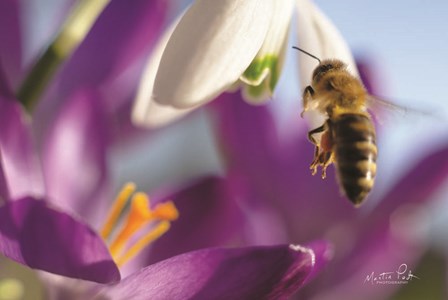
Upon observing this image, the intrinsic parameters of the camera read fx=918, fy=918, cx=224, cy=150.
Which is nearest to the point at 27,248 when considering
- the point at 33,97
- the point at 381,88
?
the point at 33,97

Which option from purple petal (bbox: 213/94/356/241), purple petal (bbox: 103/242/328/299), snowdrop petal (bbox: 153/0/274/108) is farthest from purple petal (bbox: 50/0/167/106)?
purple petal (bbox: 103/242/328/299)

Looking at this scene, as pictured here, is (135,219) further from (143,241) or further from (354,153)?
(354,153)

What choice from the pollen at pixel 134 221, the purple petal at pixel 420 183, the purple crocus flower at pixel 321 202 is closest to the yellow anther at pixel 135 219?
the pollen at pixel 134 221

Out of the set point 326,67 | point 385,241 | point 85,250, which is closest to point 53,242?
point 85,250

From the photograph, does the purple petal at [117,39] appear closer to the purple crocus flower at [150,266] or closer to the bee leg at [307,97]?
the bee leg at [307,97]

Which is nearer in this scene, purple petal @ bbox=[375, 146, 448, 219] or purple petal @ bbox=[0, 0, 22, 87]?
purple petal @ bbox=[0, 0, 22, 87]

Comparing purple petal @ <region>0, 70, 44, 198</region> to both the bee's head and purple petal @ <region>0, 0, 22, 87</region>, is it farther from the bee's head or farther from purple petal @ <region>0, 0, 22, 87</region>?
the bee's head

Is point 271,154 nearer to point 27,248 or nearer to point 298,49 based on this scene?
point 298,49
